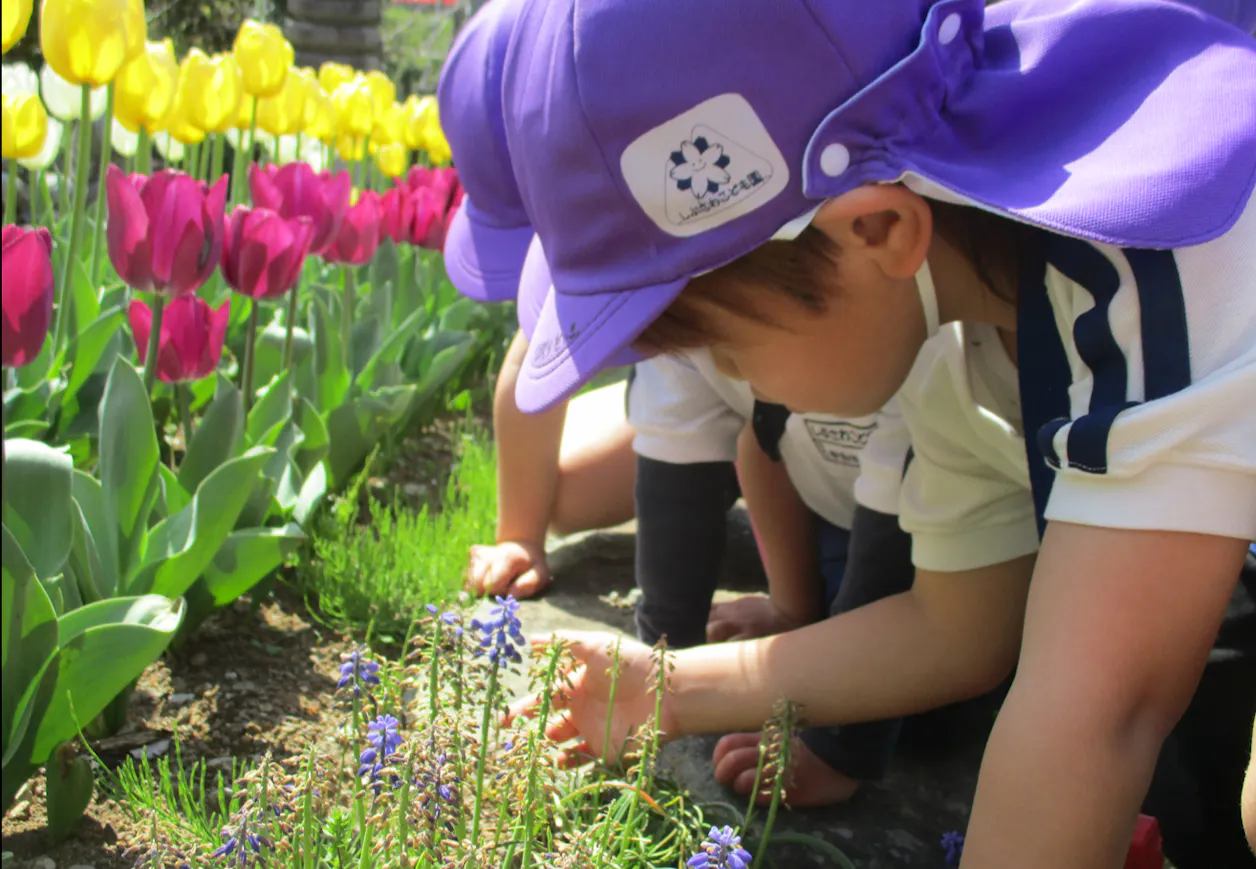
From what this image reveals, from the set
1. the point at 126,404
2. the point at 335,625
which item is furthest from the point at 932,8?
the point at 335,625

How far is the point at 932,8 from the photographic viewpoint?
110 cm

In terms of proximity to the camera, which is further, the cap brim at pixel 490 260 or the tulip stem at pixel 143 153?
the tulip stem at pixel 143 153

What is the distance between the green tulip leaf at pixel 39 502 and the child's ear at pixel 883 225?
0.76 metres

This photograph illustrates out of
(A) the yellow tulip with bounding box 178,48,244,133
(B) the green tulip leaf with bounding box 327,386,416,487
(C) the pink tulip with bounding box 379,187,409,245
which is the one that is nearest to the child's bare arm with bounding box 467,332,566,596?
(B) the green tulip leaf with bounding box 327,386,416,487

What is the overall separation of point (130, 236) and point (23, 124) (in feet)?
2.07

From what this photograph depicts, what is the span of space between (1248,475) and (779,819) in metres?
0.77

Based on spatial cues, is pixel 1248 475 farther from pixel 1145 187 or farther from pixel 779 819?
pixel 779 819

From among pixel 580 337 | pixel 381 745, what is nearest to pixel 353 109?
pixel 580 337

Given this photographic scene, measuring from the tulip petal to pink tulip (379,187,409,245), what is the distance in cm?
113

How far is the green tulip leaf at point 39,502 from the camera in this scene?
1300 mm

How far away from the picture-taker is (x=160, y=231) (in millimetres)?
1677

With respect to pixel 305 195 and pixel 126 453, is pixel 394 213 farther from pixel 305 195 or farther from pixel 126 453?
pixel 126 453

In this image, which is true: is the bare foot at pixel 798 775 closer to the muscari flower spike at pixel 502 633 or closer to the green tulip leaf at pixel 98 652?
the muscari flower spike at pixel 502 633

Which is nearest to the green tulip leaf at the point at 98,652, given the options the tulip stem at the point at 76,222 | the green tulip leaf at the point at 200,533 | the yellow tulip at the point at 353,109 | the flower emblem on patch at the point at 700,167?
the green tulip leaf at the point at 200,533
